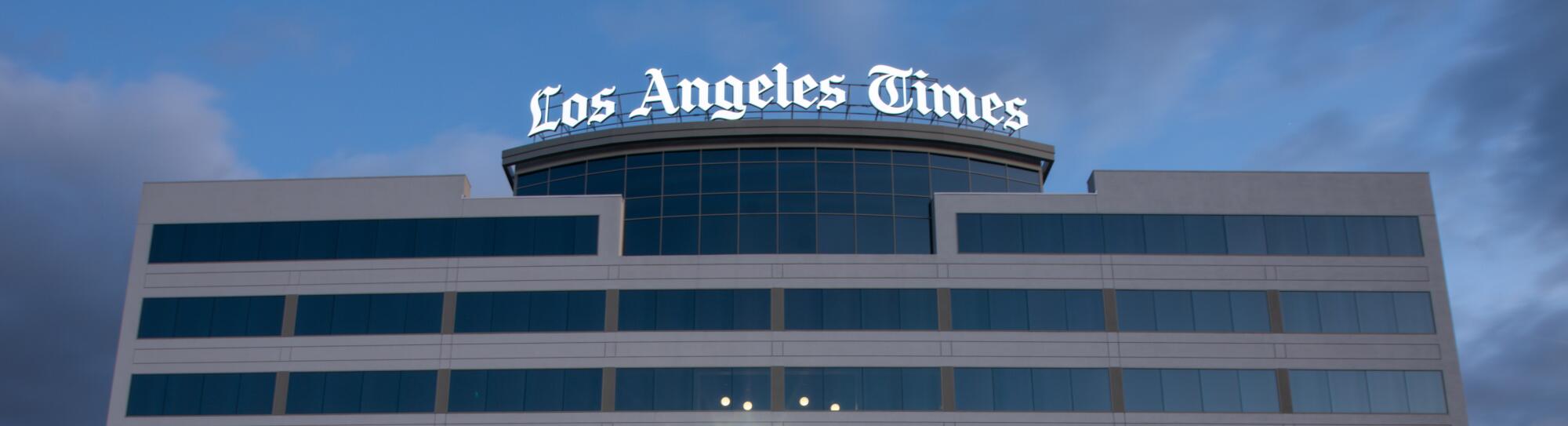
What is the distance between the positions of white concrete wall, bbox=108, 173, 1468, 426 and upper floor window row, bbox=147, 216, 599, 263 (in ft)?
1.26

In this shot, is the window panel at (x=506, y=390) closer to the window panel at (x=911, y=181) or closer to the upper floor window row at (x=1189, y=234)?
the window panel at (x=911, y=181)

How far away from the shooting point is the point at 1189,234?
60469 millimetres

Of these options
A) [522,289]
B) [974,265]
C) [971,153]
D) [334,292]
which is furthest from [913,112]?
[334,292]

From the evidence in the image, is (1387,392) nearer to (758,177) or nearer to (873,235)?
(873,235)

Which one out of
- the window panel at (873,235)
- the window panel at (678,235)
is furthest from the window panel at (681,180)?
the window panel at (873,235)

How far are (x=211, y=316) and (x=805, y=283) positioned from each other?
982 inches

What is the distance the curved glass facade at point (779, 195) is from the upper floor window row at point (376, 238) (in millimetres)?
2884

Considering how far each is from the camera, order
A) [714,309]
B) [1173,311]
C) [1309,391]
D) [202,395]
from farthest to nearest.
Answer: [202,395]
[1173,311]
[714,309]
[1309,391]

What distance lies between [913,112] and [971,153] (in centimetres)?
318

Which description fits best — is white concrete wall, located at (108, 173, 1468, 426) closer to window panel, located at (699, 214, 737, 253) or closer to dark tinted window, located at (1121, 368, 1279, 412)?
dark tinted window, located at (1121, 368, 1279, 412)

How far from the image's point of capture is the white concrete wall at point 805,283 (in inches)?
2293

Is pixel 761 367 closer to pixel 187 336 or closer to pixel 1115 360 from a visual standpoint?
pixel 1115 360

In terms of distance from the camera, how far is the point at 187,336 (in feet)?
198

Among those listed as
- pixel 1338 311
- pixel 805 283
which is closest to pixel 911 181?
pixel 805 283
